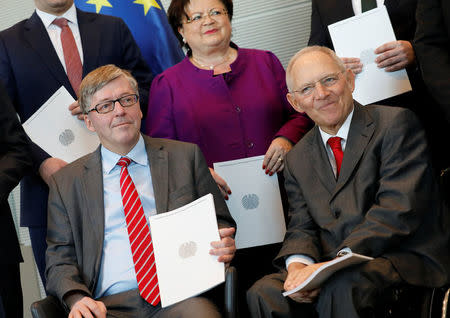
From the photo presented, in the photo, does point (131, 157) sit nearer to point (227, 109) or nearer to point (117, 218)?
point (117, 218)

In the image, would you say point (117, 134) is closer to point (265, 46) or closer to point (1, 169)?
point (1, 169)

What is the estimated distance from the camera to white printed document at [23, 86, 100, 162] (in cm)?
341

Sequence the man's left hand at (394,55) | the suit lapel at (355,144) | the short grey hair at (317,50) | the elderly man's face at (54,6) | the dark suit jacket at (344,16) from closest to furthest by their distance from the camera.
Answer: the suit lapel at (355,144), the short grey hair at (317,50), the man's left hand at (394,55), the dark suit jacket at (344,16), the elderly man's face at (54,6)

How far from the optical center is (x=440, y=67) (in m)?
3.10

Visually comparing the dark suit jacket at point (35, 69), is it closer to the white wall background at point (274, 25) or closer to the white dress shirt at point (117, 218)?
the white dress shirt at point (117, 218)

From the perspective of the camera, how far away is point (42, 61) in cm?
374

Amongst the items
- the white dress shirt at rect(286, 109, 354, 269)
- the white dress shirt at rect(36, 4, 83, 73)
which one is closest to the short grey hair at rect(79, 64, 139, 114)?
the white dress shirt at rect(36, 4, 83, 73)

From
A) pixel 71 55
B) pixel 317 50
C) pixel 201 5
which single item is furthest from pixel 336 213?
pixel 71 55

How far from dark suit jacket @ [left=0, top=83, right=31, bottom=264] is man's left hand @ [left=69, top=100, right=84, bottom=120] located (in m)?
0.30

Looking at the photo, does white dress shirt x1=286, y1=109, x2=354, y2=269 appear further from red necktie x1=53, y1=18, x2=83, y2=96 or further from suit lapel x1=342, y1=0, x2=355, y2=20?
red necktie x1=53, y1=18, x2=83, y2=96

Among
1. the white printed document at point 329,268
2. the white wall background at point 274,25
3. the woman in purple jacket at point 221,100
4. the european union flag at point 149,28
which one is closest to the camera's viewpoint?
the white printed document at point 329,268

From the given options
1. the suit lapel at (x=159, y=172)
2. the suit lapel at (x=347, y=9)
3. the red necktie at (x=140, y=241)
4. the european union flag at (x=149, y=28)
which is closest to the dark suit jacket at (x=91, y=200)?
the suit lapel at (x=159, y=172)

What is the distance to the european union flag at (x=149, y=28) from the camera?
4875 millimetres

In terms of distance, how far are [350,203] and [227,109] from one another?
1190 mm
